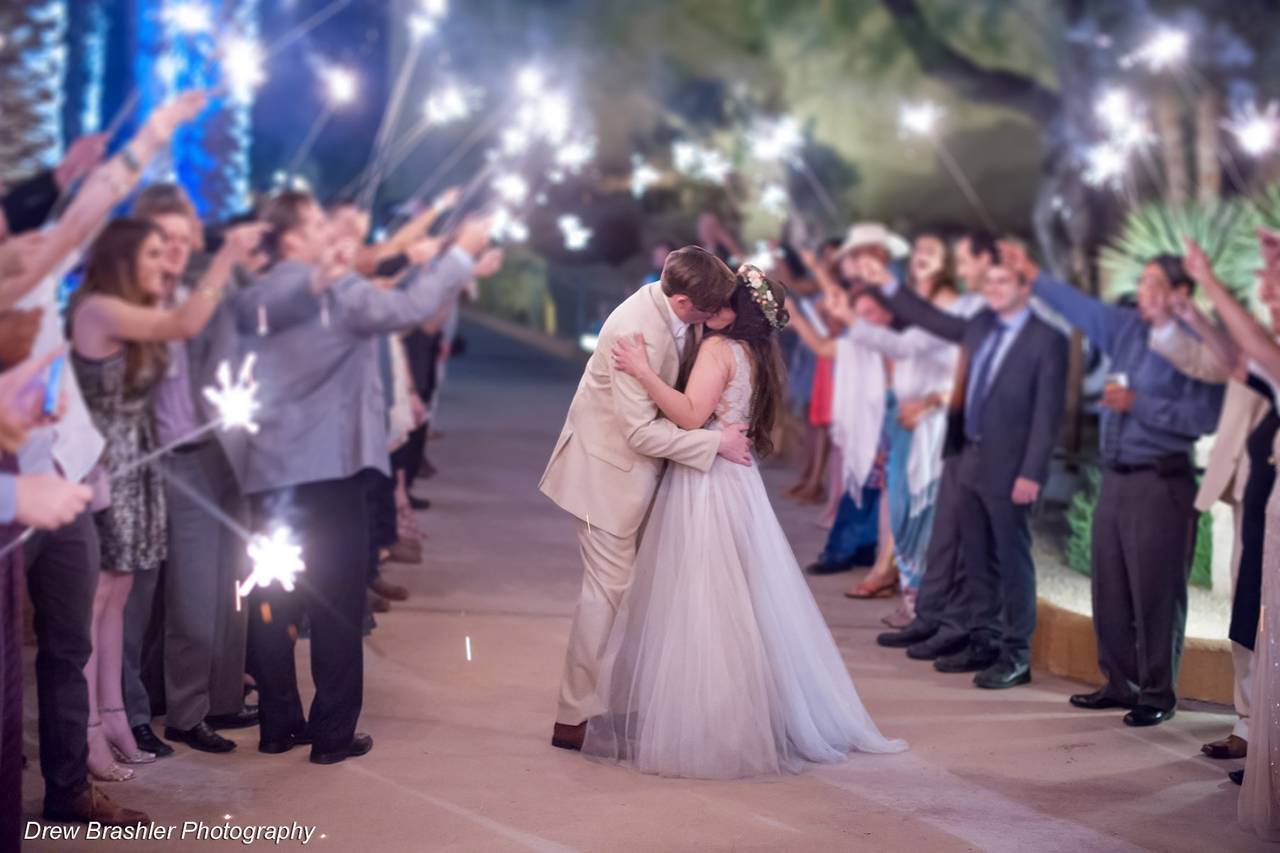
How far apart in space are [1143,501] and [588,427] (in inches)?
86.1

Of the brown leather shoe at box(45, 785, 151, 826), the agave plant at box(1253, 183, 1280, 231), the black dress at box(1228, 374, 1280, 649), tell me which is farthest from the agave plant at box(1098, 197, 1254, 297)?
the brown leather shoe at box(45, 785, 151, 826)

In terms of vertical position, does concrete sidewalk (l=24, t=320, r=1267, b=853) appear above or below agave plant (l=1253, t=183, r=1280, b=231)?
below

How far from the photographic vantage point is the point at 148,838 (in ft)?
13.2

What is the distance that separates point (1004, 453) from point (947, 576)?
2.57 feet

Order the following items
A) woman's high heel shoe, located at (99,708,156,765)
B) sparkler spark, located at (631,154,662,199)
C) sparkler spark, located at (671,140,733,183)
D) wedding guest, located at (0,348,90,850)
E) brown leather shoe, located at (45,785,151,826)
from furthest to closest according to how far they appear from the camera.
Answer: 1. sparkler spark, located at (671,140,733,183)
2. sparkler spark, located at (631,154,662,199)
3. woman's high heel shoe, located at (99,708,156,765)
4. brown leather shoe, located at (45,785,151,826)
5. wedding guest, located at (0,348,90,850)

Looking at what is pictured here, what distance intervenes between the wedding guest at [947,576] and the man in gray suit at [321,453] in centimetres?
269

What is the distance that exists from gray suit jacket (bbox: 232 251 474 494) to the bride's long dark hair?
3.03 ft

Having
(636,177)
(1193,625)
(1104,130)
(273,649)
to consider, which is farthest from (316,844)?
(636,177)

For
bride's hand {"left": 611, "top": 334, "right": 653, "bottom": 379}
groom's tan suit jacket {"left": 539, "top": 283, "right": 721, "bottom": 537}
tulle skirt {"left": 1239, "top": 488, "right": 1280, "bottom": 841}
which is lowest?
tulle skirt {"left": 1239, "top": 488, "right": 1280, "bottom": 841}

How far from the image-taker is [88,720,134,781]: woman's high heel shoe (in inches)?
178

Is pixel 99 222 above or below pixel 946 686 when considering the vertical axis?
above

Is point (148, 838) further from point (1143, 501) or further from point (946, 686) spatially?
point (1143, 501)

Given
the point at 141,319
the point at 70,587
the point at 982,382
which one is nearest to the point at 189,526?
the point at 141,319

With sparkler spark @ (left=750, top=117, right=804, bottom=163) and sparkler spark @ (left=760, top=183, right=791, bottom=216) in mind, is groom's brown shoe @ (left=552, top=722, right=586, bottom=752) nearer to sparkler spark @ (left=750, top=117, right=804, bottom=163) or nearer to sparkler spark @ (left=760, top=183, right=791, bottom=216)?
sparkler spark @ (left=750, top=117, right=804, bottom=163)
